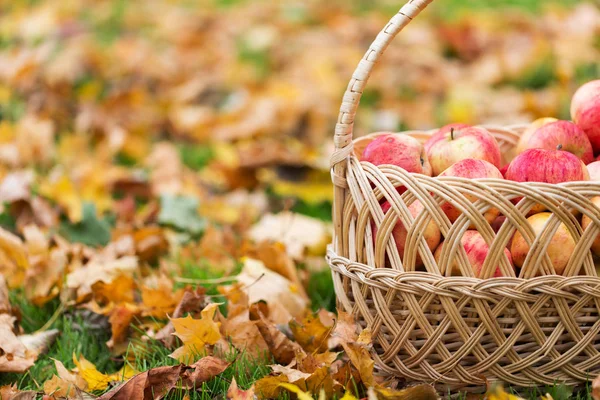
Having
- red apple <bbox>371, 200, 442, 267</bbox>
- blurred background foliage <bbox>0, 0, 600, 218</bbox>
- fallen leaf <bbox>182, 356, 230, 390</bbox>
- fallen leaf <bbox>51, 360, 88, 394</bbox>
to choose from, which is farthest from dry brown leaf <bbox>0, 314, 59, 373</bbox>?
blurred background foliage <bbox>0, 0, 600, 218</bbox>

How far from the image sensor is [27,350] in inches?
61.4

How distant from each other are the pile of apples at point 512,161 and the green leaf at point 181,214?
38.7 inches

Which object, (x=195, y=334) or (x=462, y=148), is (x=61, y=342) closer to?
(x=195, y=334)

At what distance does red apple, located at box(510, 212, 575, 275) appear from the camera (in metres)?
1.25

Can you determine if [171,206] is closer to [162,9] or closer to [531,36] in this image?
[531,36]

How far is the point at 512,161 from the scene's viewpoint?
1.39 m

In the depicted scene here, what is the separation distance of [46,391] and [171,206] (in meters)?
1.03

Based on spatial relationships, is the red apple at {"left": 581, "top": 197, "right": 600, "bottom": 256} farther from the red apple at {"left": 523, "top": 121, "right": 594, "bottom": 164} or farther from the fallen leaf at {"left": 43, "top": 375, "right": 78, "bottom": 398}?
the fallen leaf at {"left": 43, "top": 375, "right": 78, "bottom": 398}

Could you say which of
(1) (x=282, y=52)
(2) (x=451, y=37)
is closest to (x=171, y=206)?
(1) (x=282, y=52)

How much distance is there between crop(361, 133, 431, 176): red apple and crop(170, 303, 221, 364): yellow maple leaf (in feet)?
1.43

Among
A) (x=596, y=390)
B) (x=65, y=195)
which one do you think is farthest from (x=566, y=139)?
(x=65, y=195)

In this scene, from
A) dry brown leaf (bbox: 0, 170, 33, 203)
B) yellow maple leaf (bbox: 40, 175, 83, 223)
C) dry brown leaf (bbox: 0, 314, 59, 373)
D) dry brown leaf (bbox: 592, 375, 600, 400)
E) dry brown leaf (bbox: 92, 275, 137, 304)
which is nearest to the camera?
dry brown leaf (bbox: 592, 375, 600, 400)

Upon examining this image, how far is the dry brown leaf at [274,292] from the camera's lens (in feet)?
5.52

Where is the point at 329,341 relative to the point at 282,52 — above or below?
below
